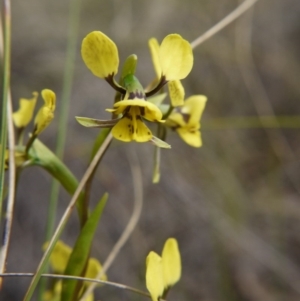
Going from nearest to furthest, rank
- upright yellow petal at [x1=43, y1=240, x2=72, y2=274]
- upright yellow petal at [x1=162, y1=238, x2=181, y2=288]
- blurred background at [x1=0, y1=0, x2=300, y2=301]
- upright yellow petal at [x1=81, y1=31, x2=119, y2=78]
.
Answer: upright yellow petal at [x1=81, y1=31, x2=119, y2=78] < upright yellow petal at [x1=162, y1=238, x2=181, y2=288] < upright yellow petal at [x1=43, y1=240, x2=72, y2=274] < blurred background at [x1=0, y1=0, x2=300, y2=301]

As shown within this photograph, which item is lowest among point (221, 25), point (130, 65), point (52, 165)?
point (52, 165)

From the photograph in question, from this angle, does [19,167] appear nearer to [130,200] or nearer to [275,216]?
[130,200]

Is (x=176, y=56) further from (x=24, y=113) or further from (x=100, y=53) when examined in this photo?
(x=24, y=113)

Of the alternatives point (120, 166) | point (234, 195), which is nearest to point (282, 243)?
point (234, 195)

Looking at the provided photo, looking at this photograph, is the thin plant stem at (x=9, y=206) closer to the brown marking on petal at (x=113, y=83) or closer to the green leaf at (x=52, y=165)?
the green leaf at (x=52, y=165)

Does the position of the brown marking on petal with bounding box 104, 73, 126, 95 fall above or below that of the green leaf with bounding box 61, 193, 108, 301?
above

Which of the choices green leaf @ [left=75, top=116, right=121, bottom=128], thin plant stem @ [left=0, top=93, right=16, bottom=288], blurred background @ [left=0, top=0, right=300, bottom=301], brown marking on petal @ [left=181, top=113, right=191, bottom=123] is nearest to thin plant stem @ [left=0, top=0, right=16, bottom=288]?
thin plant stem @ [left=0, top=93, right=16, bottom=288]

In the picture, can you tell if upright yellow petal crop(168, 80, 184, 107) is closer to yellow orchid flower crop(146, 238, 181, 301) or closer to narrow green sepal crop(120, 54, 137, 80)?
narrow green sepal crop(120, 54, 137, 80)

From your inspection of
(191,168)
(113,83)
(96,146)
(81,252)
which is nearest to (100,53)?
(113,83)
